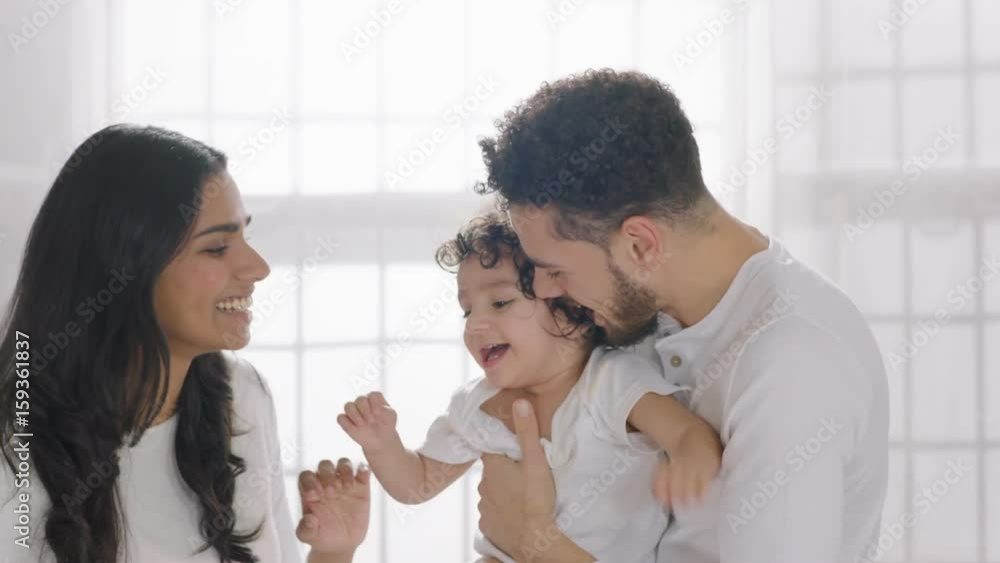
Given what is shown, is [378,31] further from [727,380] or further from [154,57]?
[727,380]

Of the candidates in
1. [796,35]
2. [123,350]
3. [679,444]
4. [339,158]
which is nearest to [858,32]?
[796,35]

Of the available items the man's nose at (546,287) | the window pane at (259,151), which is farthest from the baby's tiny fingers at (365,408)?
the window pane at (259,151)

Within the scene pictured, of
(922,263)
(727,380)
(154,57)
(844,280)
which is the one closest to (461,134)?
(154,57)

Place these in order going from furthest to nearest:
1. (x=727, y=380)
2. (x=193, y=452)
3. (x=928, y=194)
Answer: (x=928, y=194)
(x=193, y=452)
(x=727, y=380)

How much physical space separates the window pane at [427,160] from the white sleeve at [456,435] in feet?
3.07

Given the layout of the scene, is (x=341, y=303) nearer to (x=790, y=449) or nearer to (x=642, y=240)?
(x=642, y=240)

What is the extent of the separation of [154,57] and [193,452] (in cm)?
128

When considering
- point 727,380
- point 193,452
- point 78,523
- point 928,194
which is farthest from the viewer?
point 928,194

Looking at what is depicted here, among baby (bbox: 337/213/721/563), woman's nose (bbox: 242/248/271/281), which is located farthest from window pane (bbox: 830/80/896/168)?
woman's nose (bbox: 242/248/271/281)

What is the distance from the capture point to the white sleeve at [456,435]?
1.86 m

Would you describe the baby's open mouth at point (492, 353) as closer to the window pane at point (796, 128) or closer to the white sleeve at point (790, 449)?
the white sleeve at point (790, 449)

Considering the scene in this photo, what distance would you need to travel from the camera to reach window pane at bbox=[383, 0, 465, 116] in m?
2.72

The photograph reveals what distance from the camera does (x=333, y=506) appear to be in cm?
191

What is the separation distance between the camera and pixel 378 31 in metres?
2.72
